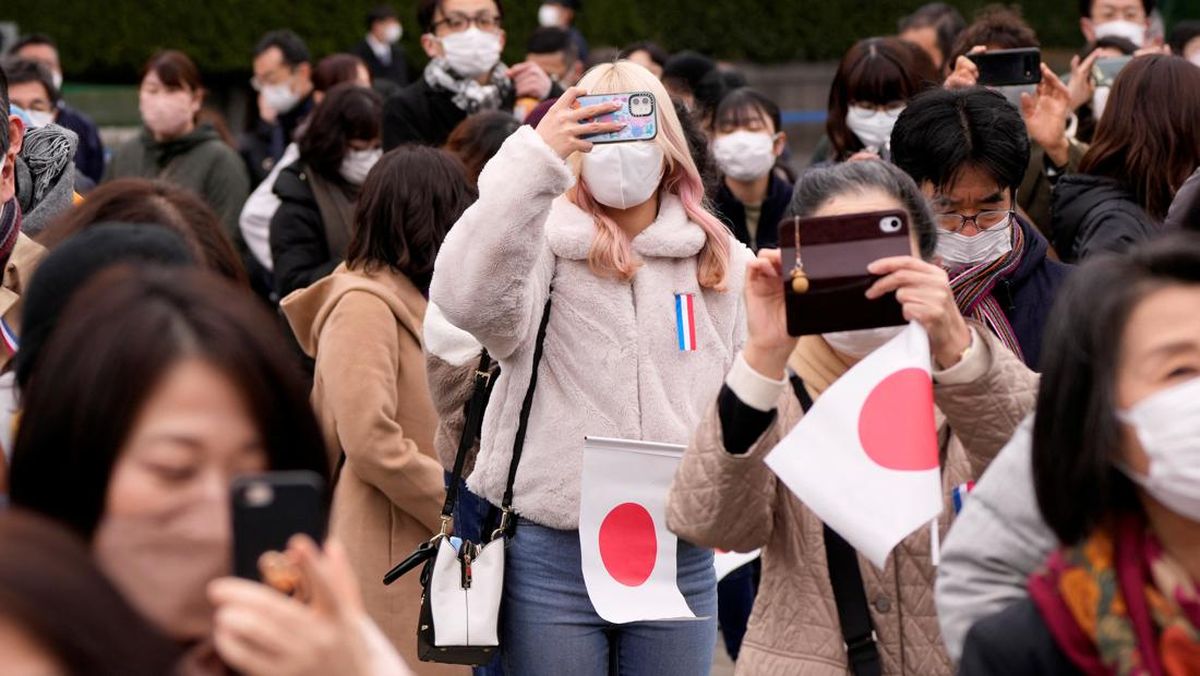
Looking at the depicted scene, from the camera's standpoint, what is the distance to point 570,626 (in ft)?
14.1

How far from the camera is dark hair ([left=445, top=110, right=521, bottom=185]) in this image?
20.7 ft

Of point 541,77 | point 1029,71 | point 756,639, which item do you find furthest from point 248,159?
point 756,639

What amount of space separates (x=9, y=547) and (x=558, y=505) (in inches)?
98.1

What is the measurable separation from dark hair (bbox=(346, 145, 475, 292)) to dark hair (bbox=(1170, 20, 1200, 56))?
5163mm

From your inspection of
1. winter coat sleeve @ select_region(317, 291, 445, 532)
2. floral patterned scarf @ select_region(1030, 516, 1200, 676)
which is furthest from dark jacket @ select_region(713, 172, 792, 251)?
floral patterned scarf @ select_region(1030, 516, 1200, 676)

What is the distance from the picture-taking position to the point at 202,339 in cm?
215

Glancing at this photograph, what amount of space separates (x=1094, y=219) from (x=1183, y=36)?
170 inches

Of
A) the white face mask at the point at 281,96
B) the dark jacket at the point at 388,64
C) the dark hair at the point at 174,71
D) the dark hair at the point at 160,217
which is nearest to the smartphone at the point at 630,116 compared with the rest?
the dark hair at the point at 160,217

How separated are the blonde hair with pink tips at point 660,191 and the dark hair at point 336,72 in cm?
605

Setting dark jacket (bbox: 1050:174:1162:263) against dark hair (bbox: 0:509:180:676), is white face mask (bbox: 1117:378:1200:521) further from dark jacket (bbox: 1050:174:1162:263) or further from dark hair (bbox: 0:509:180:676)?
dark jacket (bbox: 1050:174:1162:263)

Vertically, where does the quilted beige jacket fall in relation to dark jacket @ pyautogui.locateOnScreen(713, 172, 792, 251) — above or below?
above

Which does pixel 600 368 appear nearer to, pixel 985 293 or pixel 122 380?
pixel 985 293

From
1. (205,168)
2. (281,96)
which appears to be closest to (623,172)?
(205,168)

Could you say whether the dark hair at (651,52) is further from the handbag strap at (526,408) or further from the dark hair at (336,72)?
the handbag strap at (526,408)
